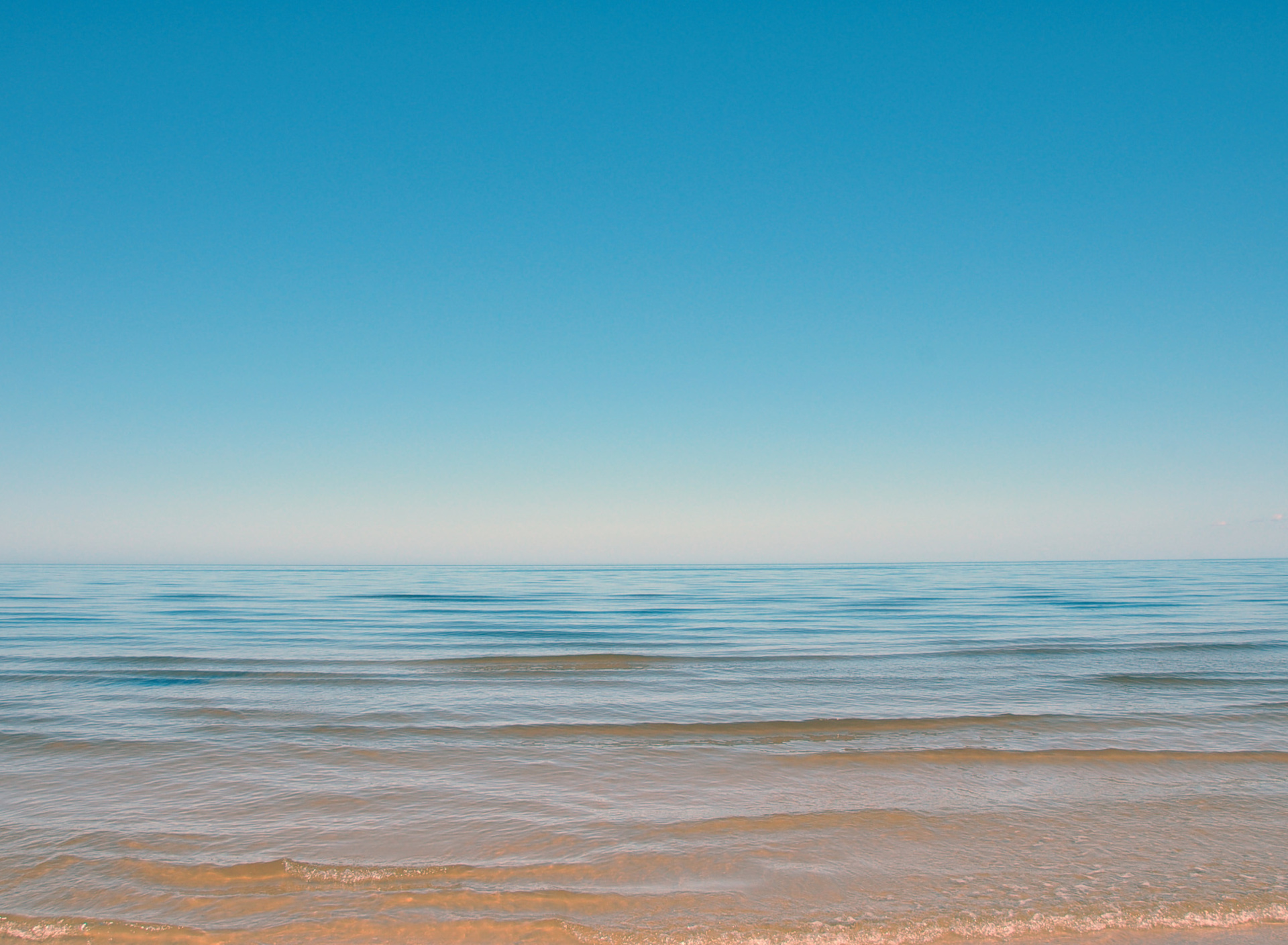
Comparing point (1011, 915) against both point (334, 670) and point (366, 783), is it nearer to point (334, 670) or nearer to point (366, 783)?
point (366, 783)

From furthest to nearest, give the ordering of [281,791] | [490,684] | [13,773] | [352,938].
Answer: [490,684] < [13,773] < [281,791] < [352,938]

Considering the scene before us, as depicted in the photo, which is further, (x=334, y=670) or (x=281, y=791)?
(x=334, y=670)

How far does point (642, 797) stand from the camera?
6.78m

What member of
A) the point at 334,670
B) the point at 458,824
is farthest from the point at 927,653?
the point at 458,824

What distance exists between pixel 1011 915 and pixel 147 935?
4.88 m

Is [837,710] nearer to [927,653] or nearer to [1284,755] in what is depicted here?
[1284,755]

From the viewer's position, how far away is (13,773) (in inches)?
293

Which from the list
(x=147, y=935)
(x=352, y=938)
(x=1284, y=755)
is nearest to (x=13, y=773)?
(x=147, y=935)

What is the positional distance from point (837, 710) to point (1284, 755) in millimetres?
4703

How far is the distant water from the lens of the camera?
4.55m

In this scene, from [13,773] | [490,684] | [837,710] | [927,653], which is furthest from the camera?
[927,653]

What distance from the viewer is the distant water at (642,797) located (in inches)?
179

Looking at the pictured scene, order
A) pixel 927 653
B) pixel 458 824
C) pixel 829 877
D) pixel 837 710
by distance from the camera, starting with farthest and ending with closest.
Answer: pixel 927 653, pixel 837 710, pixel 458 824, pixel 829 877

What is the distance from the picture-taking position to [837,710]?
34.4 ft
